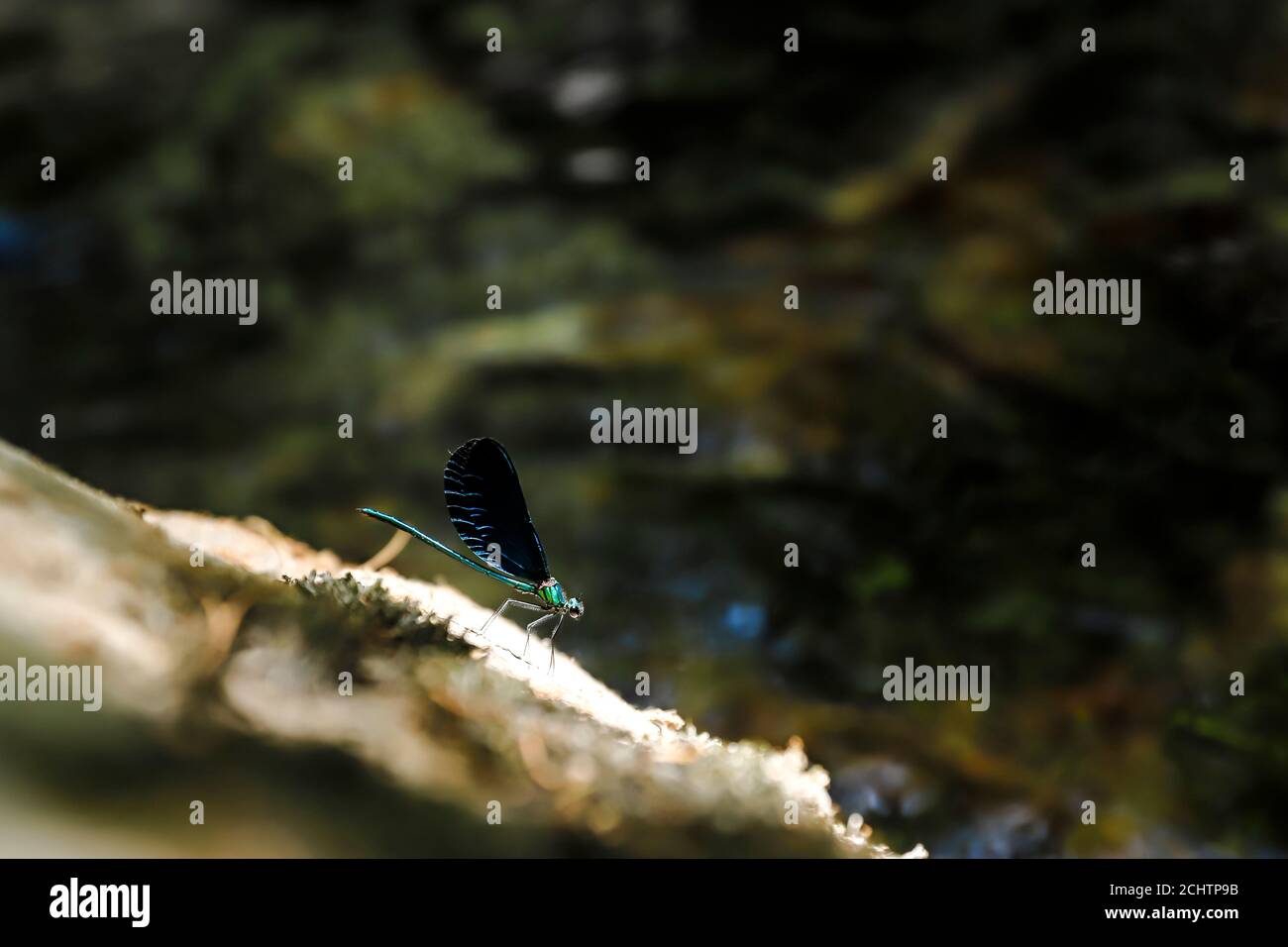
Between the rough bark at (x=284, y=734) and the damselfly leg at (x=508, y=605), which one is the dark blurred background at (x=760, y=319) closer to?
the damselfly leg at (x=508, y=605)

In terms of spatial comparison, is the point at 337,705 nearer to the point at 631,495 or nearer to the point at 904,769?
the point at 631,495

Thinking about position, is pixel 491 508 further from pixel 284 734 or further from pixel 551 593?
pixel 284 734

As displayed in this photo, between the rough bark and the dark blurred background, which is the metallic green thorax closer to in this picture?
the rough bark

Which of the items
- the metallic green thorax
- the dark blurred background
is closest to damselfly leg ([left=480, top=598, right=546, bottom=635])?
the metallic green thorax

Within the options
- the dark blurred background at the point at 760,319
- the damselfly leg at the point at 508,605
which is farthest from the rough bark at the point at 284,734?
the dark blurred background at the point at 760,319
